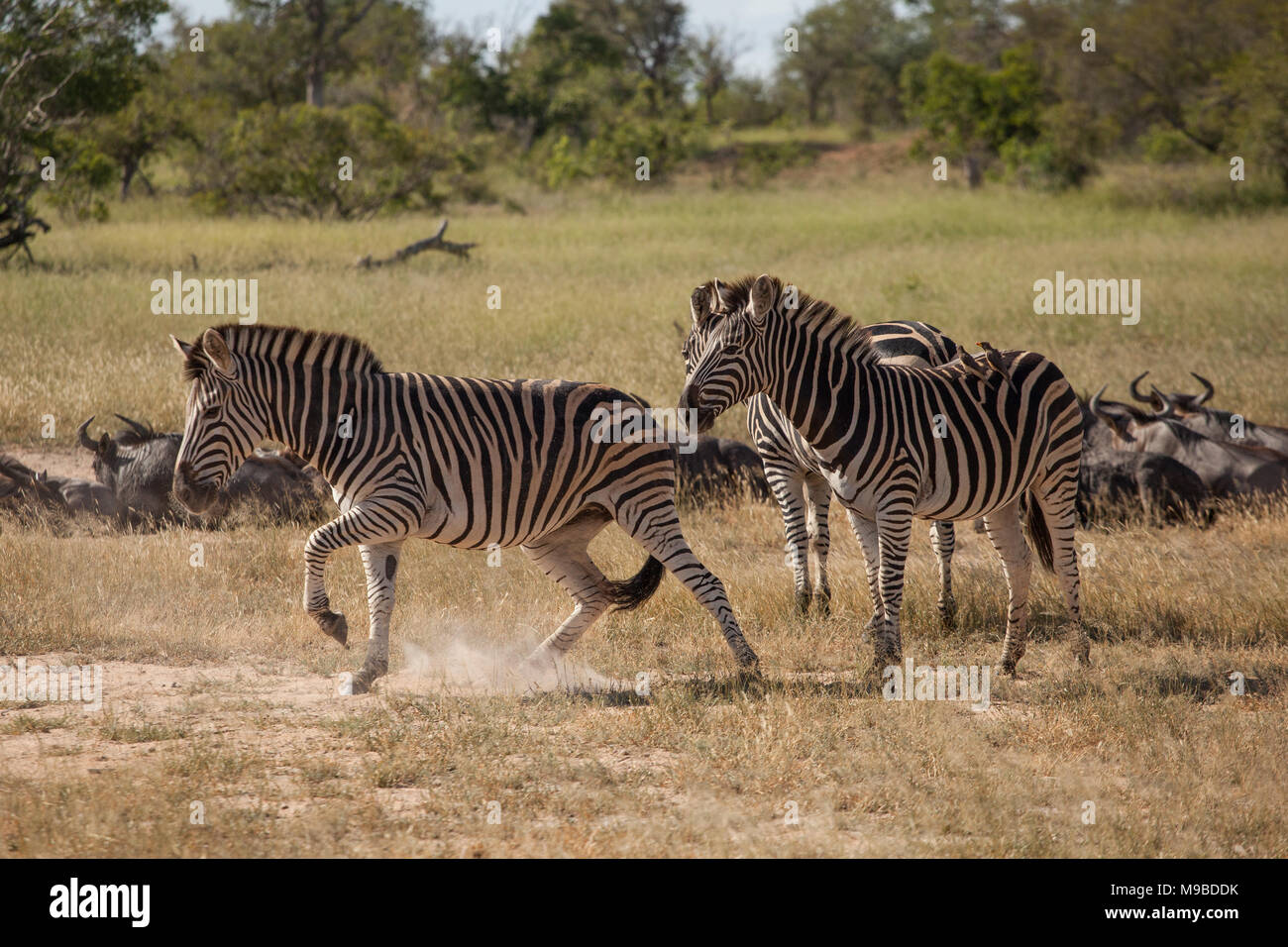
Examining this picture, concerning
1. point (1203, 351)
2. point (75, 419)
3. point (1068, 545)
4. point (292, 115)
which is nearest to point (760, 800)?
point (1068, 545)

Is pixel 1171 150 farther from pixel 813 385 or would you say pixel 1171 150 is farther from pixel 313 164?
pixel 813 385

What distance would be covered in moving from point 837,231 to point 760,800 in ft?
70.2

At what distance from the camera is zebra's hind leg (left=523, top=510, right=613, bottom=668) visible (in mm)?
6969

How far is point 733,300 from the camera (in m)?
6.57

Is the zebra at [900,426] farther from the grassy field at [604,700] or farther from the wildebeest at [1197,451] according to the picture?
the wildebeest at [1197,451]

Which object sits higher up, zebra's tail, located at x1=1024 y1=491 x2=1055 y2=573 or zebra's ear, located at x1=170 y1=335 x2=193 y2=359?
zebra's ear, located at x1=170 y1=335 x2=193 y2=359

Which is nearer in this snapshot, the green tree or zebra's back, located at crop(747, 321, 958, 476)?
zebra's back, located at crop(747, 321, 958, 476)

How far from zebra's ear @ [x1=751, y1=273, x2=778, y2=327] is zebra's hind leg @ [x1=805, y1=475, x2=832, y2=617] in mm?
2172

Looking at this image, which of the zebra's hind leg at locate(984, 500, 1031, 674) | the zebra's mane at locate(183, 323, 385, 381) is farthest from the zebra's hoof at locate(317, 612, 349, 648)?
the zebra's hind leg at locate(984, 500, 1031, 674)

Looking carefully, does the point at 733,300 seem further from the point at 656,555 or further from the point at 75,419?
the point at 75,419

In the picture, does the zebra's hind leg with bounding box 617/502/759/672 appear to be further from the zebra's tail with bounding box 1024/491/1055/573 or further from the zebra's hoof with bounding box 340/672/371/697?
the zebra's tail with bounding box 1024/491/1055/573

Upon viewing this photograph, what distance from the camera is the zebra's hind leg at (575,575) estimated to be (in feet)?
22.9

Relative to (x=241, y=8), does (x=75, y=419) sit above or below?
below
